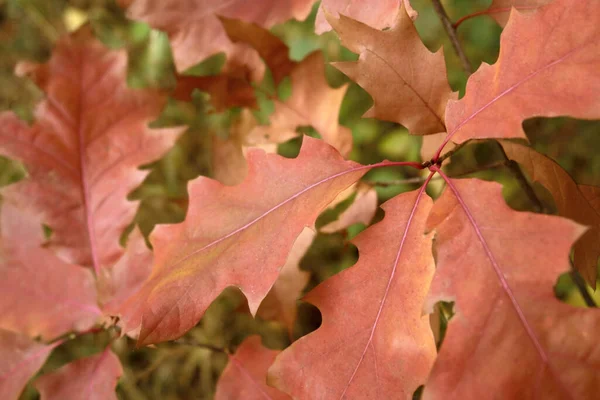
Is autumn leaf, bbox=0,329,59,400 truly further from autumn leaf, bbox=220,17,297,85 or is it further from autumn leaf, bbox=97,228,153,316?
autumn leaf, bbox=220,17,297,85

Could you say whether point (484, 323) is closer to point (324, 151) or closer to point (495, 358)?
point (495, 358)

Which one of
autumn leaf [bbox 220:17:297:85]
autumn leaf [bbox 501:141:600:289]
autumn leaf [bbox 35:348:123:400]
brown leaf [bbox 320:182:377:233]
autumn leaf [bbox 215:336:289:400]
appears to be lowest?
autumn leaf [bbox 215:336:289:400]

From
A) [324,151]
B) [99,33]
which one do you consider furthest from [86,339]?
[324,151]

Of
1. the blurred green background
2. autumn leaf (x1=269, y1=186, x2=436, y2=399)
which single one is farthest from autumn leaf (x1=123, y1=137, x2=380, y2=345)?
the blurred green background

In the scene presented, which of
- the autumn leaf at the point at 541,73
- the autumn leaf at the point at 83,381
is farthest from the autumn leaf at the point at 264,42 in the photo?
the autumn leaf at the point at 83,381

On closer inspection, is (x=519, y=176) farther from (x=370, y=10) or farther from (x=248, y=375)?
(x=248, y=375)

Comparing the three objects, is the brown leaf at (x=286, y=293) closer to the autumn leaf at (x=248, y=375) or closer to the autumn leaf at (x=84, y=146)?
the autumn leaf at (x=248, y=375)

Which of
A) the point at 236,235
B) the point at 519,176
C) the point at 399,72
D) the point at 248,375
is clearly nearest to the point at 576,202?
the point at 519,176
